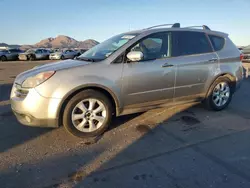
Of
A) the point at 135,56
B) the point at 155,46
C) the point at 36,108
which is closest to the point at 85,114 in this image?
the point at 36,108

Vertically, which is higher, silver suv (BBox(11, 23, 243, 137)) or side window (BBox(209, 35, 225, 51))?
side window (BBox(209, 35, 225, 51))

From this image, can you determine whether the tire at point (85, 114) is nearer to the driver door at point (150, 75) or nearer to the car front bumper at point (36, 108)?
the car front bumper at point (36, 108)

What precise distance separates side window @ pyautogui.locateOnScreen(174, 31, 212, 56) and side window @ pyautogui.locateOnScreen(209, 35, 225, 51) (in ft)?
0.46

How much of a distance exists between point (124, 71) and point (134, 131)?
1039 millimetres

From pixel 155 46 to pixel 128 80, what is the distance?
87 centimetres

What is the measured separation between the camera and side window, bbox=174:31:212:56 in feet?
13.1

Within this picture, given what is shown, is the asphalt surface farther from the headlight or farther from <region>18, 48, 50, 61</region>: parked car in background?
<region>18, 48, 50, 61</region>: parked car in background

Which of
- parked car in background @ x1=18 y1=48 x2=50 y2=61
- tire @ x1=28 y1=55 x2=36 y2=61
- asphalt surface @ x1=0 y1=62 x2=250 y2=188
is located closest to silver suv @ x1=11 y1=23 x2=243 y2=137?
asphalt surface @ x1=0 y1=62 x2=250 y2=188

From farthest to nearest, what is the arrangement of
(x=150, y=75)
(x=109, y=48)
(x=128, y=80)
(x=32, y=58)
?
(x=32, y=58) < (x=109, y=48) < (x=150, y=75) < (x=128, y=80)

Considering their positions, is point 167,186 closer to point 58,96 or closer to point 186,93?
point 58,96

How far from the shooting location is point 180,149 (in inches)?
120

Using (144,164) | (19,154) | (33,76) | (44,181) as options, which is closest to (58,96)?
(33,76)

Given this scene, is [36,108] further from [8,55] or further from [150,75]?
[8,55]

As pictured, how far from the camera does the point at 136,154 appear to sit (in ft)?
9.54
